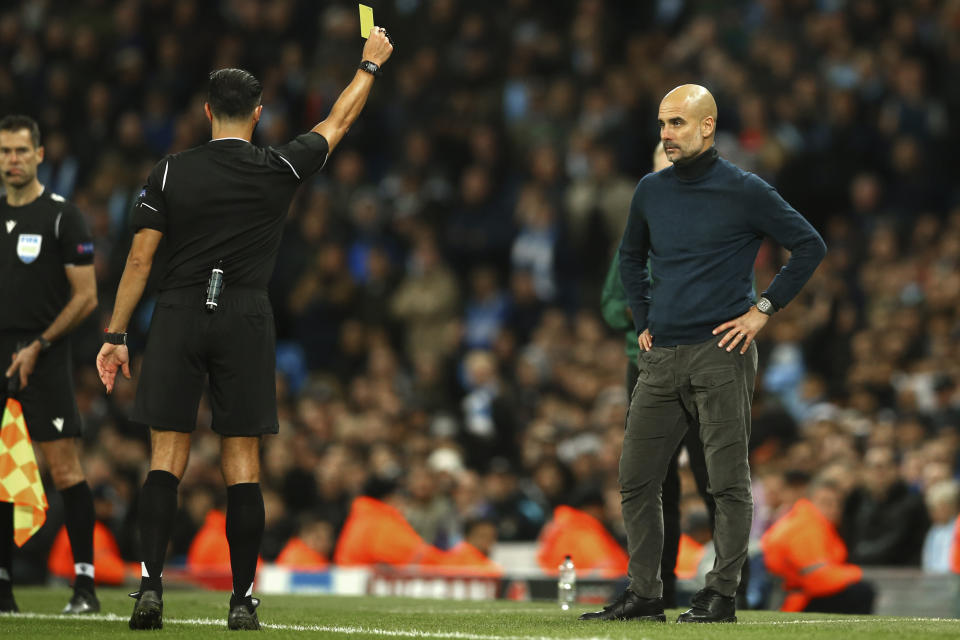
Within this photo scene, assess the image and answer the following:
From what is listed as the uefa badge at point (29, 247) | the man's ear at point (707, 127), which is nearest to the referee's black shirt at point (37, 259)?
the uefa badge at point (29, 247)

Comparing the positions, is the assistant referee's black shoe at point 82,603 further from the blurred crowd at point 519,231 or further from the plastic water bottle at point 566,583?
the blurred crowd at point 519,231

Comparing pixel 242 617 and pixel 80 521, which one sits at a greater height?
pixel 80 521

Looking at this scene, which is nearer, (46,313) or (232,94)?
(232,94)

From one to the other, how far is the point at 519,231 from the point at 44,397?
1009 cm

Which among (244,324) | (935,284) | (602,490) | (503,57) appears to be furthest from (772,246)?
(244,324)

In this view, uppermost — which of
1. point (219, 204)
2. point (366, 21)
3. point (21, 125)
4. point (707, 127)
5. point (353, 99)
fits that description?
point (366, 21)

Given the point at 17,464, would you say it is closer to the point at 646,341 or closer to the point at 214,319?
the point at 214,319

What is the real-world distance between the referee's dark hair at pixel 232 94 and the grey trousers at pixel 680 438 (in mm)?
2007

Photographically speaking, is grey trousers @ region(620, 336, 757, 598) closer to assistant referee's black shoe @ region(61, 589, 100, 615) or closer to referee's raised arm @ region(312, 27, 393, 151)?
referee's raised arm @ region(312, 27, 393, 151)

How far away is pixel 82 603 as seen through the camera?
24.9 feet

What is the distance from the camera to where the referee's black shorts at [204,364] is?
20.3 ft

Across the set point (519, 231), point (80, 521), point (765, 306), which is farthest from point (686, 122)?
point (519, 231)

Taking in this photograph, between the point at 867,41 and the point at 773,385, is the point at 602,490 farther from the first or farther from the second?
the point at 867,41

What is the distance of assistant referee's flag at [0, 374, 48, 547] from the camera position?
→ 7676mm
